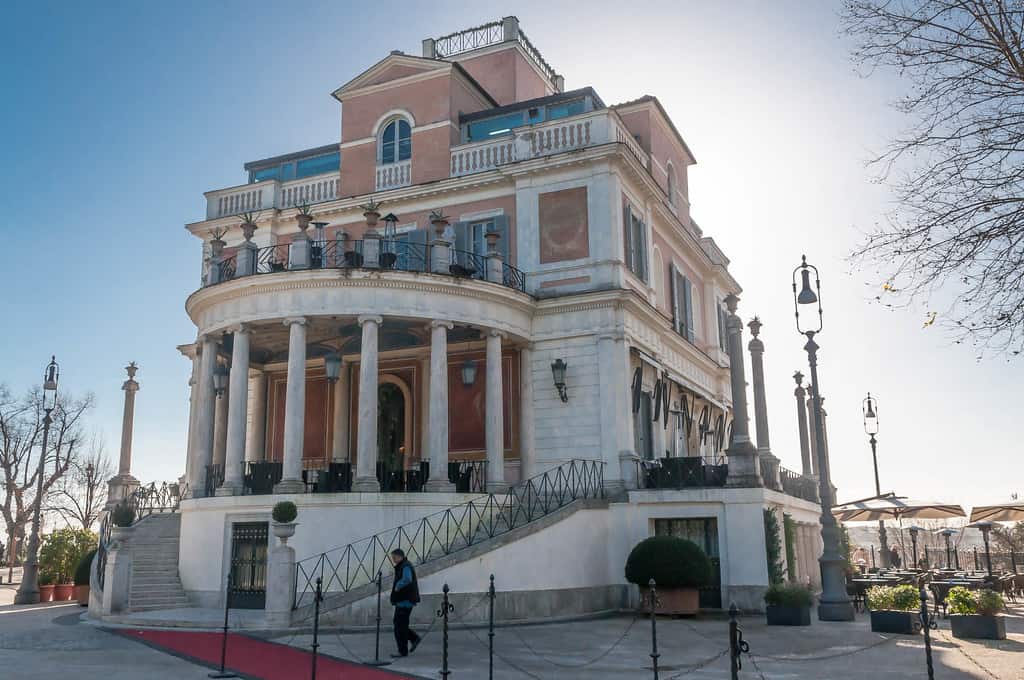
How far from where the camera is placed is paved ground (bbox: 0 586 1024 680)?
38.9ft

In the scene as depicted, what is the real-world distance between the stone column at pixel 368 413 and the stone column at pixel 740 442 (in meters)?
8.25

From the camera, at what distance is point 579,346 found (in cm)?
2394

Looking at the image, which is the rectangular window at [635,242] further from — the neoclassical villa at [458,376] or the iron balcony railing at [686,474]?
the iron balcony railing at [686,474]

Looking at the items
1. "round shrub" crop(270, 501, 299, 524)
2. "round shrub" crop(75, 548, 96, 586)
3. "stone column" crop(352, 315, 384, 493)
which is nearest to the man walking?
"round shrub" crop(270, 501, 299, 524)

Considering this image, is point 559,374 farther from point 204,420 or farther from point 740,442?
point 204,420

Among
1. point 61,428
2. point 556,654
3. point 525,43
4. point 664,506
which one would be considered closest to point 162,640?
point 556,654

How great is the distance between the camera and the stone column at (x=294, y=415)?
66.3ft

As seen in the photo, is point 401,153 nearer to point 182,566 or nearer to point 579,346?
point 579,346

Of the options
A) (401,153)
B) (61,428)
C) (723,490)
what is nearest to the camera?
(723,490)

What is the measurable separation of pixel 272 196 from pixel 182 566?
1241 centimetres

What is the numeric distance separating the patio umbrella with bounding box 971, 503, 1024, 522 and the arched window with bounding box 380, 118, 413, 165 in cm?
2054

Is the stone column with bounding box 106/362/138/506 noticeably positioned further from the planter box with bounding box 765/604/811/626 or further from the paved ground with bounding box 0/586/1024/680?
the planter box with bounding box 765/604/811/626

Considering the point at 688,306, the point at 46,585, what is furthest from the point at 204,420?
the point at 688,306

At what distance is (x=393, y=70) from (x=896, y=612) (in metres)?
20.9
